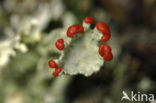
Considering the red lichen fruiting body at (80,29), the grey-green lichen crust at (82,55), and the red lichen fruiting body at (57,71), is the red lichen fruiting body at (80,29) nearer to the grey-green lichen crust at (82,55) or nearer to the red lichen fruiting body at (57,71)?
the grey-green lichen crust at (82,55)

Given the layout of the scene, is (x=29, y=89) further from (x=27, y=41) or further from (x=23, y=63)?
(x=27, y=41)

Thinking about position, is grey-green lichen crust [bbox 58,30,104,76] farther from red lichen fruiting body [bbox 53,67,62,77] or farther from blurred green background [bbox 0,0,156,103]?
blurred green background [bbox 0,0,156,103]

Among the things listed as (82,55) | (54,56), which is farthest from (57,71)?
(54,56)

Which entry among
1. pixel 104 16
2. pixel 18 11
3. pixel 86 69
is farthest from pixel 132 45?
pixel 18 11

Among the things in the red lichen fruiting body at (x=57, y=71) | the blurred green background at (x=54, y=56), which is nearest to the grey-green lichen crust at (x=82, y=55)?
the red lichen fruiting body at (x=57, y=71)

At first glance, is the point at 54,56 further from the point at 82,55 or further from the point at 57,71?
the point at 57,71
